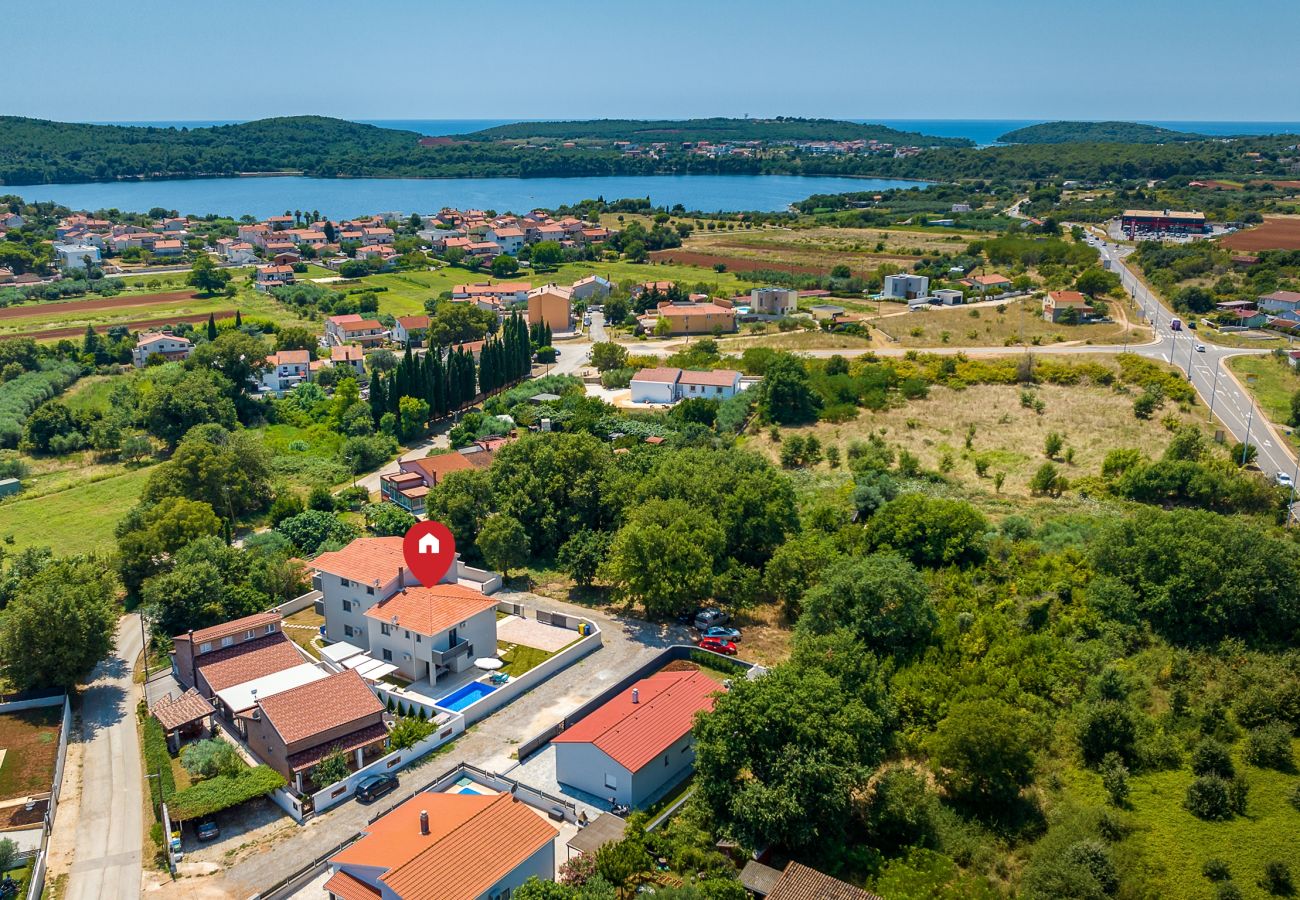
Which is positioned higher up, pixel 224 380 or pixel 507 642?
pixel 224 380

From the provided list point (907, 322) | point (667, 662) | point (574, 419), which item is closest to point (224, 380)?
point (574, 419)

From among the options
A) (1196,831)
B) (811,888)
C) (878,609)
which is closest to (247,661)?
(811,888)

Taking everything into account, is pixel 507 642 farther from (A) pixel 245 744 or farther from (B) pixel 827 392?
(B) pixel 827 392

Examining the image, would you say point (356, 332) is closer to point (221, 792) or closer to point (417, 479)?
point (417, 479)

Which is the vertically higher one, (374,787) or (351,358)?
(351,358)

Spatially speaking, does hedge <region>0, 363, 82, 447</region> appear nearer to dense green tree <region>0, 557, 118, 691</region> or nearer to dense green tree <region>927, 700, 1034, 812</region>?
dense green tree <region>0, 557, 118, 691</region>

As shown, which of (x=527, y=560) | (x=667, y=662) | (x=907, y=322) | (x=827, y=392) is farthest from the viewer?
(x=907, y=322)
